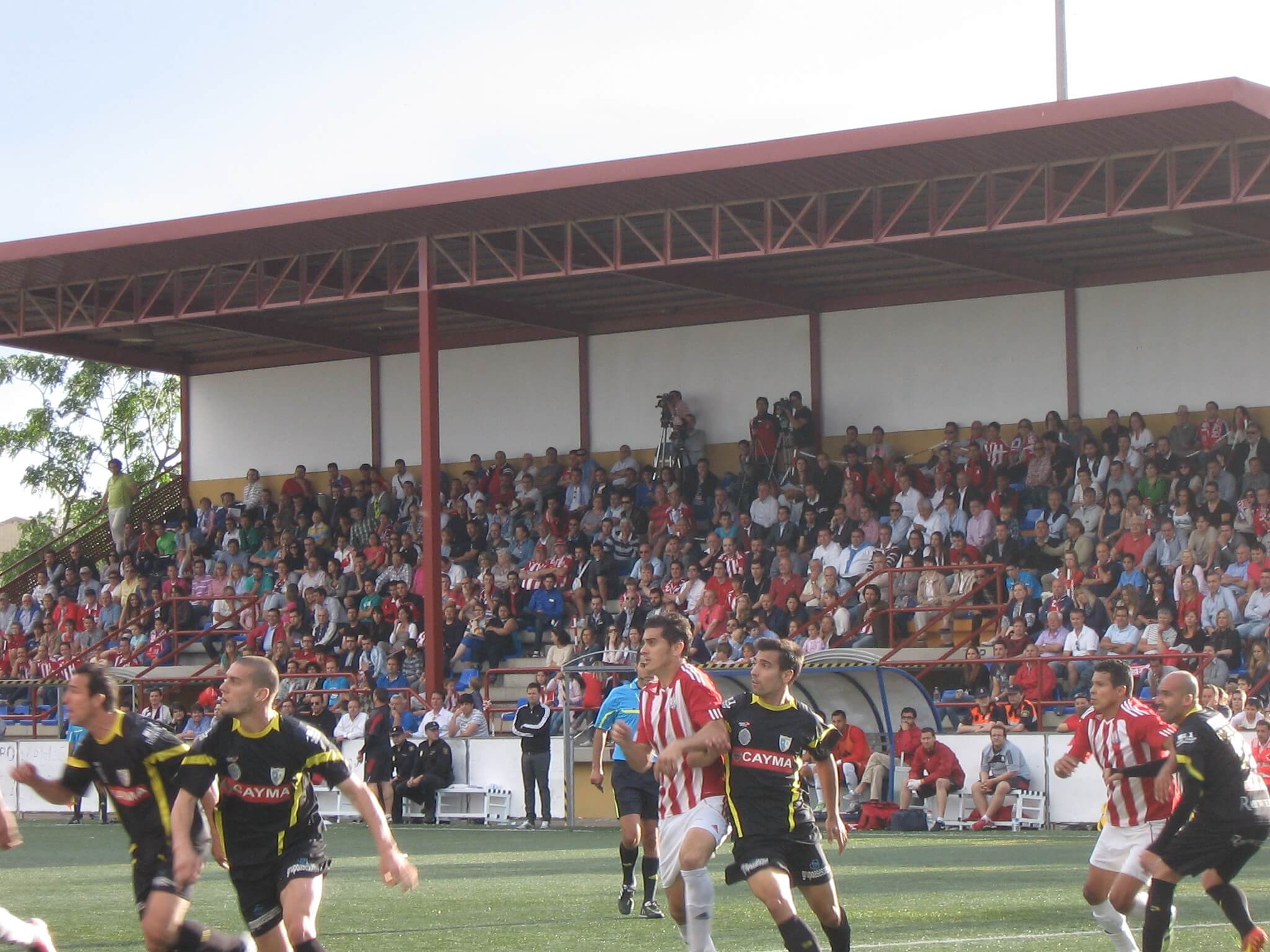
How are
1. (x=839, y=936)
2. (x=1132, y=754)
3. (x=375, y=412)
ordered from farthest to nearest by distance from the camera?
(x=375, y=412) < (x=1132, y=754) < (x=839, y=936)

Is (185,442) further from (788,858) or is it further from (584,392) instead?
(788,858)

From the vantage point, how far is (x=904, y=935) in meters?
10.5

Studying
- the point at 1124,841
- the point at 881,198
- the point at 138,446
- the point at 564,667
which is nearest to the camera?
the point at 1124,841

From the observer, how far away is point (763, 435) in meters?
27.3

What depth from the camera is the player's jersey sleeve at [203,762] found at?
24.6ft

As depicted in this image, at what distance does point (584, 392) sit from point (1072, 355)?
8014 mm

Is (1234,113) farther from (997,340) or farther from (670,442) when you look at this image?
(670,442)

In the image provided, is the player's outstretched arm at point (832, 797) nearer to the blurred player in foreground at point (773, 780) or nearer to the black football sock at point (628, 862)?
the blurred player in foreground at point (773, 780)

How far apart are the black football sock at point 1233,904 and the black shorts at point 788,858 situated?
1871mm

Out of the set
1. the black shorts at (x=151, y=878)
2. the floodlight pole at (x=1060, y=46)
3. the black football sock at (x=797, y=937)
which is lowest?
the black football sock at (x=797, y=937)

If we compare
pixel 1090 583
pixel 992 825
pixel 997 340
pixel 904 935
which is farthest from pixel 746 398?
pixel 904 935

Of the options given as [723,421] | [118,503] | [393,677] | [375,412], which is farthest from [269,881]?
[118,503]

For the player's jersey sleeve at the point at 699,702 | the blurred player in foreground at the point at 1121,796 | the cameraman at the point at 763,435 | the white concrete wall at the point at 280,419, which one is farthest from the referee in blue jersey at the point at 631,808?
the white concrete wall at the point at 280,419

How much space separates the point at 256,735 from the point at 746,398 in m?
21.8
